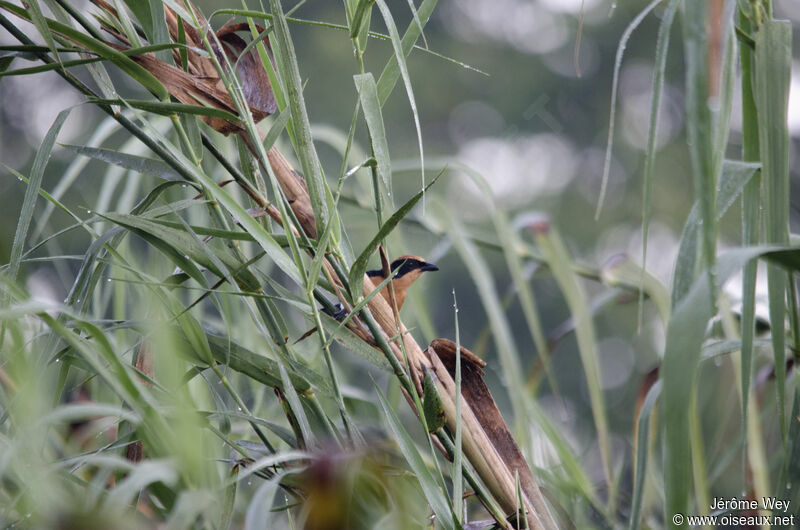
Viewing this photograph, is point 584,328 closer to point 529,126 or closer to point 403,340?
point 403,340

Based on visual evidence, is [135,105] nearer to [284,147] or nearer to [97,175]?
[284,147]

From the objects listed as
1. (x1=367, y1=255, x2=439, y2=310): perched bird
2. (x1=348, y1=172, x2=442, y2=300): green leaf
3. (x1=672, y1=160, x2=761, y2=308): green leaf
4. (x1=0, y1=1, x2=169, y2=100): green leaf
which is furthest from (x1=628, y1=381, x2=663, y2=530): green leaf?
(x1=367, y1=255, x2=439, y2=310): perched bird

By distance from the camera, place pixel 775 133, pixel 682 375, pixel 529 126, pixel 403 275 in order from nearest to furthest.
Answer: pixel 682 375
pixel 775 133
pixel 403 275
pixel 529 126

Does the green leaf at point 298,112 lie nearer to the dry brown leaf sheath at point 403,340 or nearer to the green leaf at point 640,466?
the dry brown leaf sheath at point 403,340

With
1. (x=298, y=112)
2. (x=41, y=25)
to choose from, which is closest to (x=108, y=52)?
(x=41, y=25)

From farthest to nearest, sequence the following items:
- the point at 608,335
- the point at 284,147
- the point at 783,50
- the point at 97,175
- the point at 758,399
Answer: the point at 608,335, the point at 97,175, the point at 284,147, the point at 758,399, the point at 783,50

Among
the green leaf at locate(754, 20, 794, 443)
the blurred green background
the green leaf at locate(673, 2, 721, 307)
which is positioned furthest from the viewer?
the blurred green background

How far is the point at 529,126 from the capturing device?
7.09 meters

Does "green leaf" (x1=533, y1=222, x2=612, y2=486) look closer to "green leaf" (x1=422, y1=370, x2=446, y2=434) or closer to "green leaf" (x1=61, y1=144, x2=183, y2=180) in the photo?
"green leaf" (x1=422, y1=370, x2=446, y2=434)

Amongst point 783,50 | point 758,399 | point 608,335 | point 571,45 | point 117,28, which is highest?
point 571,45

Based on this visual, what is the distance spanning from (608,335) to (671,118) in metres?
2.45

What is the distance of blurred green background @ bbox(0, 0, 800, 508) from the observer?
6258 mm

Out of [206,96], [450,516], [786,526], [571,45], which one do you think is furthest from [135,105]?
[571,45]

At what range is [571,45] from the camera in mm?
7262
